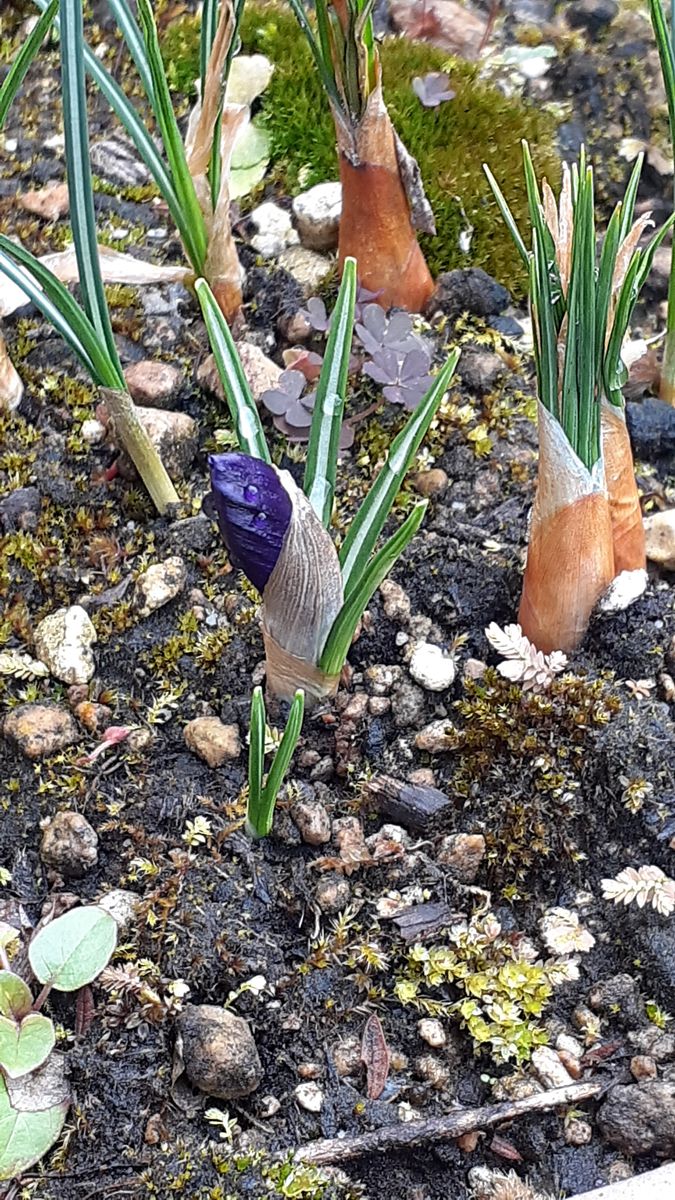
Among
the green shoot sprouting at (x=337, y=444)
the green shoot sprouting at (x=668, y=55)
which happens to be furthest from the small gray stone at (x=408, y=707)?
the green shoot sprouting at (x=668, y=55)

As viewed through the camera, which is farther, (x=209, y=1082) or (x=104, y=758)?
(x=104, y=758)

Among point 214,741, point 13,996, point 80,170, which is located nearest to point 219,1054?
point 13,996

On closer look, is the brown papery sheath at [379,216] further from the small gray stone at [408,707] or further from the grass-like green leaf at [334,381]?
the small gray stone at [408,707]

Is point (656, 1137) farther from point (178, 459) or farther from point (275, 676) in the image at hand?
point (178, 459)

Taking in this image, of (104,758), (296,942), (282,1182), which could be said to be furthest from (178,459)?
(282,1182)

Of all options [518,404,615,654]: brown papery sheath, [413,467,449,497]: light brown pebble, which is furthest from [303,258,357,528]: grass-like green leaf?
[413,467,449,497]: light brown pebble

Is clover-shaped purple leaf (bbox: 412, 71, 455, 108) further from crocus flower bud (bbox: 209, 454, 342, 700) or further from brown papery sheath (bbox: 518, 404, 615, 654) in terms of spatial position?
crocus flower bud (bbox: 209, 454, 342, 700)

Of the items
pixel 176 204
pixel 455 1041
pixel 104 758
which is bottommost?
pixel 455 1041
